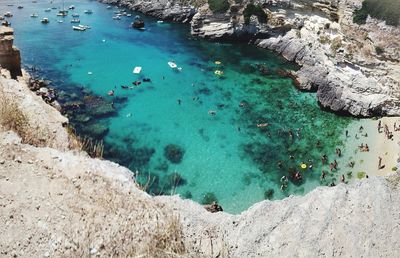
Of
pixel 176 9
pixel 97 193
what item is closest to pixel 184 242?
pixel 97 193

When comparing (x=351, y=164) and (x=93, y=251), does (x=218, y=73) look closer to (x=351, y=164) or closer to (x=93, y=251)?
(x=351, y=164)

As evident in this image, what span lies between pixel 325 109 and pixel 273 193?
2075 centimetres

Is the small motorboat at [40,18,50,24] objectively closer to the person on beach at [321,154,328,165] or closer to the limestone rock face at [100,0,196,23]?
the limestone rock face at [100,0,196,23]

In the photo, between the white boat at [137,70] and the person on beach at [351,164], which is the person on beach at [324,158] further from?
the white boat at [137,70]

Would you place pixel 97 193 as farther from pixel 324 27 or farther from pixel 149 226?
pixel 324 27

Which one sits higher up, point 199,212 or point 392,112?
point 199,212

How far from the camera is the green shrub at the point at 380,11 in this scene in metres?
55.0

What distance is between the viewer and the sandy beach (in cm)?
3875

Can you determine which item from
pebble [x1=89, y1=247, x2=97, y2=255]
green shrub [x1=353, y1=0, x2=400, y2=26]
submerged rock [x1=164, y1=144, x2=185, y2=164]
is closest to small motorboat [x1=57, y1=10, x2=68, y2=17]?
submerged rock [x1=164, y1=144, x2=185, y2=164]

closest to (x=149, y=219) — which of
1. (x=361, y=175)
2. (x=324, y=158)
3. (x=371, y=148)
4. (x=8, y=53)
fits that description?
(x=361, y=175)

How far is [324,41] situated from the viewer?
62938 millimetres

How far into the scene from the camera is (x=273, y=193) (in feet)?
116

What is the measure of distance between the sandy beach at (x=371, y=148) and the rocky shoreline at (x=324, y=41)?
297cm

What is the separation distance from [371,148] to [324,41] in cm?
2708
